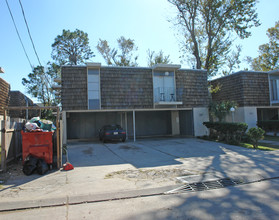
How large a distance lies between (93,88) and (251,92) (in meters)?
13.0

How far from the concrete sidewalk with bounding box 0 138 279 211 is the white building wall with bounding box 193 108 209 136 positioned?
714cm

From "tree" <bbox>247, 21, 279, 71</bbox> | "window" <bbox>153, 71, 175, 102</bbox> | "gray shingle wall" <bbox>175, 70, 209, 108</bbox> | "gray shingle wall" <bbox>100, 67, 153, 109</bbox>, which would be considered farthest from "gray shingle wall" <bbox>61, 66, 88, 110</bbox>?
"tree" <bbox>247, 21, 279, 71</bbox>

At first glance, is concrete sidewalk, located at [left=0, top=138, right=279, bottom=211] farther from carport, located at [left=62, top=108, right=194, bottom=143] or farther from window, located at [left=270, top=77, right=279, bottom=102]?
window, located at [left=270, top=77, right=279, bottom=102]

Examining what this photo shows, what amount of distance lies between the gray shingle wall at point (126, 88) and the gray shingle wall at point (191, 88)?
2.38m

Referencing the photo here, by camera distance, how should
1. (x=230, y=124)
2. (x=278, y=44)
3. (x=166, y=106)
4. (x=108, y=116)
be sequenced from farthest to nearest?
(x=278, y=44) → (x=108, y=116) → (x=166, y=106) → (x=230, y=124)

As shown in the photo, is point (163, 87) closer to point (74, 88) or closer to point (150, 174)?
point (74, 88)

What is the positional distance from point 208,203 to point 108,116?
16.3 m

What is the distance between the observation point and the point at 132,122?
20.6 meters

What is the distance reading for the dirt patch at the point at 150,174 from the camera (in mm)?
6672

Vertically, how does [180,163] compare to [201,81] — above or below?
below

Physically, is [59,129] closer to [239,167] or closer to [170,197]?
[170,197]

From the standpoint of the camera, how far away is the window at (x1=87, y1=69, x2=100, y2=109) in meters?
15.6

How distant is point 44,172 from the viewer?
7.09 metres

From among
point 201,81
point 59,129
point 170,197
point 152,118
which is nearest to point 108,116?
point 152,118
